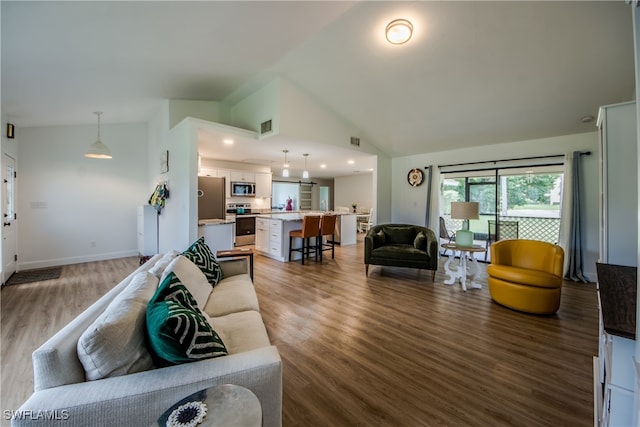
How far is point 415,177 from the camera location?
5.98m

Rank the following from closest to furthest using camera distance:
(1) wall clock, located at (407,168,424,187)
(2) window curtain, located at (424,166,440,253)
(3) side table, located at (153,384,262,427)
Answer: (3) side table, located at (153,384,262,427) → (2) window curtain, located at (424,166,440,253) → (1) wall clock, located at (407,168,424,187)

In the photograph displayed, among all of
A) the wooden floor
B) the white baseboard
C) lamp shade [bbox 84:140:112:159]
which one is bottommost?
the wooden floor

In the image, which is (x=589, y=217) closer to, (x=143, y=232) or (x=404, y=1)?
(x=404, y=1)

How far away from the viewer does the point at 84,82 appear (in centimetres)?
313

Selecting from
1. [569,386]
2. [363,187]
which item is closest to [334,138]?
[569,386]

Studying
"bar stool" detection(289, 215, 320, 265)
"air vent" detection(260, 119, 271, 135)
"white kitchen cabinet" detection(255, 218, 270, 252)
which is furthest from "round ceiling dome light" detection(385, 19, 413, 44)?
"white kitchen cabinet" detection(255, 218, 270, 252)

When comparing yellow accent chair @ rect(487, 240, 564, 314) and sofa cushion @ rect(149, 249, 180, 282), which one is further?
yellow accent chair @ rect(487, 240, 564, 314)

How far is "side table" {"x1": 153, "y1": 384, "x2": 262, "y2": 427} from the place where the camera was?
81 cm

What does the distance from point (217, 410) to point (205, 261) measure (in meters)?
1.71

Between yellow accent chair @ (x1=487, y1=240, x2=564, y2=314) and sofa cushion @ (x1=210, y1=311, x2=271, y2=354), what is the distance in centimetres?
291

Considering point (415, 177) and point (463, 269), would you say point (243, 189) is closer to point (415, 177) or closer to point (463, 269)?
point (415, 177)

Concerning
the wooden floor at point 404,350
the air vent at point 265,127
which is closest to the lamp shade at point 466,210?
the wooden floor at point 404,350

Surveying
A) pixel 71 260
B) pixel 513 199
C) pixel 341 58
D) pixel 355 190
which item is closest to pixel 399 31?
pixel 341 58

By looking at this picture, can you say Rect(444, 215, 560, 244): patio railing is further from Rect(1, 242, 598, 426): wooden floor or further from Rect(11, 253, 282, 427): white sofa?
Rect(11, 253, 282, 427): white sofa
